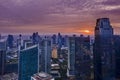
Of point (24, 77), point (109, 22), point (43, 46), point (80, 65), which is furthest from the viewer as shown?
point (43, 46)

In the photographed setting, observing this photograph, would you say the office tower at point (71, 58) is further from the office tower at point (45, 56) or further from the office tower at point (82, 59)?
the office tower at point (45, 56)

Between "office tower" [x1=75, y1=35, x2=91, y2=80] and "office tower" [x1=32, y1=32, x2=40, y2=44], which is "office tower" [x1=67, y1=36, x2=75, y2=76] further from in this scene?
"office tower" [x1=32, y1=32, x2=40, y2=44]

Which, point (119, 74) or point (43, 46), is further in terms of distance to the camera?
point (43, 46)

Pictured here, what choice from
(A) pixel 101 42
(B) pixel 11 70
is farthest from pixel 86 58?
(B) pixel 11 70

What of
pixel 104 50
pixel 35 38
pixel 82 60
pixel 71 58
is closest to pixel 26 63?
pixel 82 60

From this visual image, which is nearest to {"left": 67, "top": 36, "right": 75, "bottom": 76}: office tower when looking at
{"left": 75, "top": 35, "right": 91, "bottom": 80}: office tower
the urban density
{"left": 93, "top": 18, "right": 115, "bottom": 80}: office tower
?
the urban density

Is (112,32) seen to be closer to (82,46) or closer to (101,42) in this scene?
(101,42)
